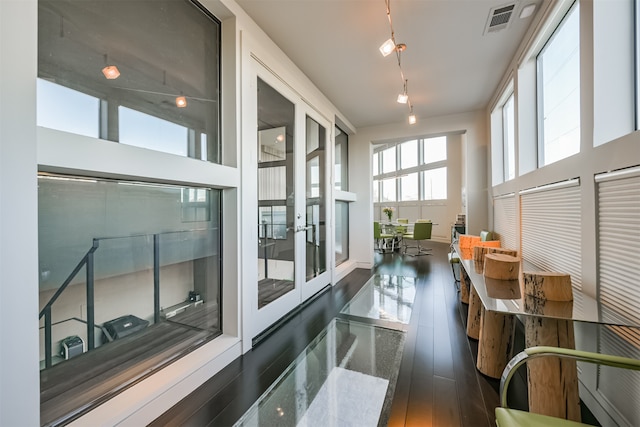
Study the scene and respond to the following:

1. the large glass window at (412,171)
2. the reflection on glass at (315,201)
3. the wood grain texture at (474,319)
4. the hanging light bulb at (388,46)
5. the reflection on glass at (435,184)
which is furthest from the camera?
the large glass window at (412,171)

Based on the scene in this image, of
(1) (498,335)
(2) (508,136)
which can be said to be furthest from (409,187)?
(1) (498,335)

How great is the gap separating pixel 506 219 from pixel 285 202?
2.94 meters

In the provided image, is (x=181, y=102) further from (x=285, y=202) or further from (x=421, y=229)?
(x=421, y=229)

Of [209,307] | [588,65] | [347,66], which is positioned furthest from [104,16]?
[588,65]

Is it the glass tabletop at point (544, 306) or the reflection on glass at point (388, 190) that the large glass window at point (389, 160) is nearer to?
the reflection on glass at point (388, 190)

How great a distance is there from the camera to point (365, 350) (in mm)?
2195

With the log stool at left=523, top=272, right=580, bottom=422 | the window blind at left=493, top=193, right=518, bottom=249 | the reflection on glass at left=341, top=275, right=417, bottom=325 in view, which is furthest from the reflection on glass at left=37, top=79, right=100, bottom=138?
the window blind at left=493, top=193, right=518, bottom=249

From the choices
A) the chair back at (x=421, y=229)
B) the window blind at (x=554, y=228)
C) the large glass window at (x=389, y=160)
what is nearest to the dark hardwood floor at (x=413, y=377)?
the window blind at (x=554, y=228)

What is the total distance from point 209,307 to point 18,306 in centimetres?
120

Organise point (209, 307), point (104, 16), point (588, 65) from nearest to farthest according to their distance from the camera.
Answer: point (104, 16)
point (588, 65)
point (209, 307)

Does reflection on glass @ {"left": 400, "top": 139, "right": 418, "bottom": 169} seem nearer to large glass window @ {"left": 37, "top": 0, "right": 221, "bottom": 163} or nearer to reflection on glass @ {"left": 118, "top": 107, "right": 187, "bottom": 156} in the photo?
large glass window @ {"left": 37, "top": 0, "right": 221, "bottom": 163}

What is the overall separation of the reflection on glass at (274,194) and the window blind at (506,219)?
268cm

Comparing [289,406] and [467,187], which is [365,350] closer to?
[289,406]

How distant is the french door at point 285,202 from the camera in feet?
8.39
